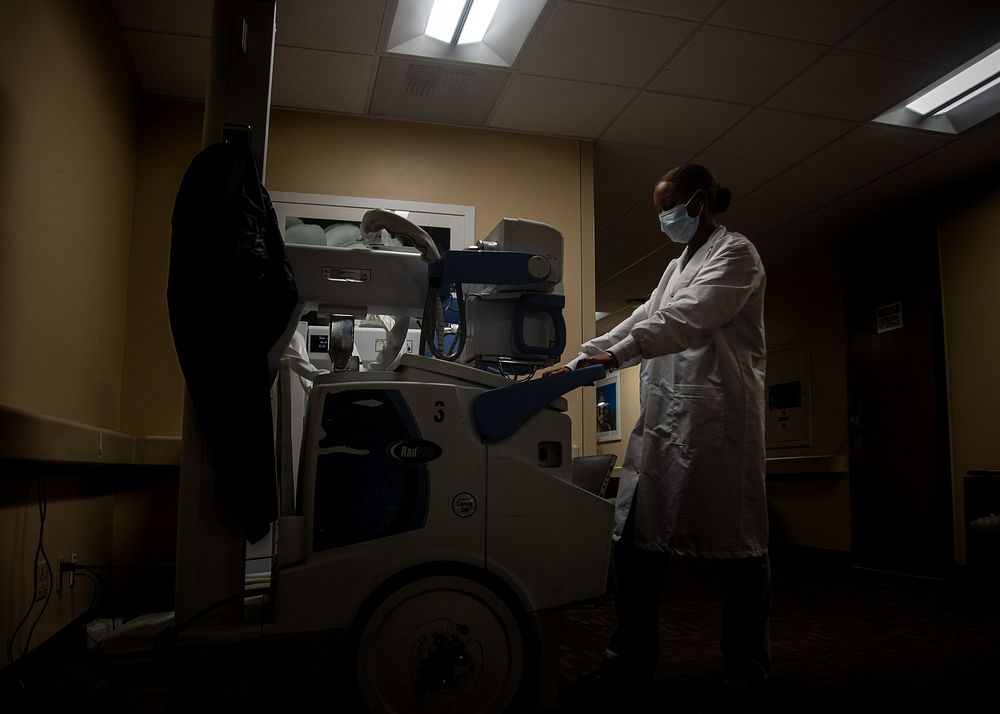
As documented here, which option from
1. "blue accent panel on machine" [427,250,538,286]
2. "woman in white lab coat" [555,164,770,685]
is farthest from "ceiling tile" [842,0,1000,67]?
"blue accent panel on machine" [427,250,538,286]

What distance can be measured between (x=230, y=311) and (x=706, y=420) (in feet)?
Result: 3.80

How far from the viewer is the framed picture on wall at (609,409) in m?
10.0

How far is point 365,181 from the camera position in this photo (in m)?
3.84

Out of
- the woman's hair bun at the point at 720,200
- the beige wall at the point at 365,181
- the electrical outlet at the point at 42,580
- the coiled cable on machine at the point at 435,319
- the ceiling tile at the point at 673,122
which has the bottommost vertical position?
the electrical outlet at the point at 42,580

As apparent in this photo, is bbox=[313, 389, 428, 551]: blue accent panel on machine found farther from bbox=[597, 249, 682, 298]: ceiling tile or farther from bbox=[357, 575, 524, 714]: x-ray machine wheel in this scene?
bbox=[597, 249, 682, 298]: ceiling tile

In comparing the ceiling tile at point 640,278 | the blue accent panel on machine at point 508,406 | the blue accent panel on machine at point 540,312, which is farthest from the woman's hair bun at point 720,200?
the ceiling tile at point 640,278

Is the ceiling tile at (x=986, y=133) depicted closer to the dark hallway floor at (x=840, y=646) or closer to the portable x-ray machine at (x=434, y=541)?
the dark hallway floor at (x=840, y=646)

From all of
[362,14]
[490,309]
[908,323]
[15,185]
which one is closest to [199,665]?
[490,309]

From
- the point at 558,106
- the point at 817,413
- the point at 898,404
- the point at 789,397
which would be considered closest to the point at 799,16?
the point at 558,106

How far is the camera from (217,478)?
1.54 metres

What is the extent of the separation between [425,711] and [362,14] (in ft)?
8.67

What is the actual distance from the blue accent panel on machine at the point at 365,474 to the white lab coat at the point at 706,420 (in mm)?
603

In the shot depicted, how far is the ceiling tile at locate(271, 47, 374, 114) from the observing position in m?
3.33

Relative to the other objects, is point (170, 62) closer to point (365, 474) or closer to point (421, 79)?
point (421, 79)
